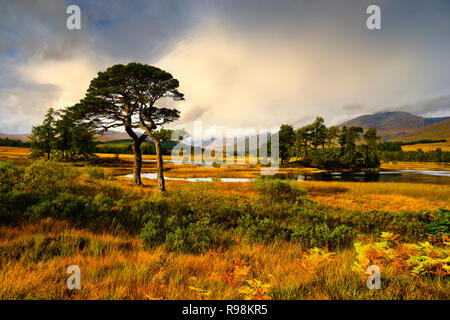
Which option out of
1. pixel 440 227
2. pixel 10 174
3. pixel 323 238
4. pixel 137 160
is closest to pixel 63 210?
pixel 10 174

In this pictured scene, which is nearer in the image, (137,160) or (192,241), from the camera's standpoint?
(192,241)

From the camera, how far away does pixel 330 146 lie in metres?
58.6

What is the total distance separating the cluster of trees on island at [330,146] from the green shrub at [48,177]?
59507 mm

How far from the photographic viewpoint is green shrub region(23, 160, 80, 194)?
806cm

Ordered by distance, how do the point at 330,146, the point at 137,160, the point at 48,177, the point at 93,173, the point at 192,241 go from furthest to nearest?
the point at 330,146 < the point at 137,160 < the point at 93,173 < the point at 48,177 < the point at 192,241

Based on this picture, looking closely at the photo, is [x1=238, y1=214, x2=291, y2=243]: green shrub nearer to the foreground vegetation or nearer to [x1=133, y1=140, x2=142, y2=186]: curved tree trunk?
the foreground vegetation

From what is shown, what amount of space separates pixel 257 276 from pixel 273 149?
61.9 metres

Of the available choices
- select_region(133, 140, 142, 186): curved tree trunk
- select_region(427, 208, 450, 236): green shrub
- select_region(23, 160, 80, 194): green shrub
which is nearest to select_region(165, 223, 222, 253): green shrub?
select_region(23, 160, 80, 194): green shrub

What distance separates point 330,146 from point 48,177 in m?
68.0

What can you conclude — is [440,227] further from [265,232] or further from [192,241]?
[192,241]
